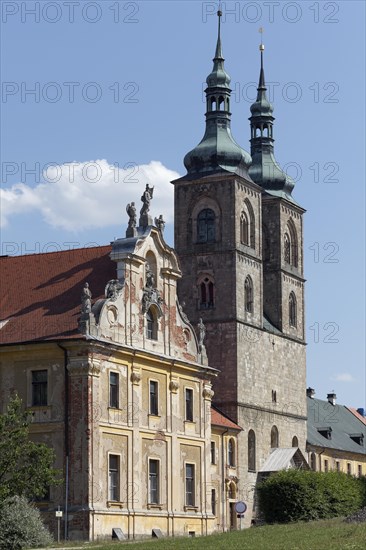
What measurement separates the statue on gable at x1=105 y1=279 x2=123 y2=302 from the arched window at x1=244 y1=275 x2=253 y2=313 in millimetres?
29385

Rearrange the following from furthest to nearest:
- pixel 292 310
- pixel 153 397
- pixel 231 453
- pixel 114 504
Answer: pixel 292 310 < pixel 231 453 < pixel 153 397 < pixel 114 504

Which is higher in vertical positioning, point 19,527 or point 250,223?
point 250,223

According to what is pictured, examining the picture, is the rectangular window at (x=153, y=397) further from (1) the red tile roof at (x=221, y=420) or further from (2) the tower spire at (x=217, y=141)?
(2) the tower spire at (x=217, y=141)

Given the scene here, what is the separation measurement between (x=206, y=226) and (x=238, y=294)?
5.39 metres

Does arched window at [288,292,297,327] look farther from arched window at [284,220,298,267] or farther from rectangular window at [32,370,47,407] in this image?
rectangular window at [32,370,47,407]

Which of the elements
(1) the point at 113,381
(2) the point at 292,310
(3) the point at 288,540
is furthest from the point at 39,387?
(2) the point at 292,310

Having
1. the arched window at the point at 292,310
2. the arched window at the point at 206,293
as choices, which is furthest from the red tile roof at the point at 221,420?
the arched window at the point at 292,310

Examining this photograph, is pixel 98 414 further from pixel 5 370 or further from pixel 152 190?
pixel 152 190

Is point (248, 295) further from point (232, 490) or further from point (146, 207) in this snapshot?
point (146, 207)

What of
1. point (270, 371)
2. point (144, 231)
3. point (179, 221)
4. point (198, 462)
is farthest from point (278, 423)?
point (144, 231)

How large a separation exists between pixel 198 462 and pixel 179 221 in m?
27.9

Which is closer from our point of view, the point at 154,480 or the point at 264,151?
the point at 154,480

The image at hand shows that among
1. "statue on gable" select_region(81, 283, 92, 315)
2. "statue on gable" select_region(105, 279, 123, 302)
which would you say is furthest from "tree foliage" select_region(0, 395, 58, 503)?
"statue on gable" select_region(105, 279, 123, 302)

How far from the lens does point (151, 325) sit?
6347 cm
